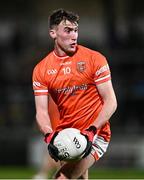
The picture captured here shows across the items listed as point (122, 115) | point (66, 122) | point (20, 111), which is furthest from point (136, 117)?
point (66, 122)

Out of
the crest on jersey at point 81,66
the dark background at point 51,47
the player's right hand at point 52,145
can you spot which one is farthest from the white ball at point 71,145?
the dark background at point 51,47

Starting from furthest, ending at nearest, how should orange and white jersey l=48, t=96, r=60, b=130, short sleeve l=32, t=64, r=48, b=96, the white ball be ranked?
orange and white jersey l=48, t=96, r=60, b=130 < short sleeve l=32, t=64, r=48, b=96 < the white ball

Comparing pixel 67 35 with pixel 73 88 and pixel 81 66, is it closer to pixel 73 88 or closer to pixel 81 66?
pixel 81 66

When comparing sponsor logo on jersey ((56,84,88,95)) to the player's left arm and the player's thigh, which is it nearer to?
the player's left arm

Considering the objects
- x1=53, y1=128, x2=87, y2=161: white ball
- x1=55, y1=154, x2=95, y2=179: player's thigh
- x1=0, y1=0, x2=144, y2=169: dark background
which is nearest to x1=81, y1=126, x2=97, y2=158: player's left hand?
x1=53, y1=128, x2=87, y2=161: white ball

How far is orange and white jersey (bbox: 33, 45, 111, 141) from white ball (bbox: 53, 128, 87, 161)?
Answer: 437 millimetres

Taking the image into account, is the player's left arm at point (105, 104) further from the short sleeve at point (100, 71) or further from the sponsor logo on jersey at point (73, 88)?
the sponsor logo on jersey at point (73, 88)

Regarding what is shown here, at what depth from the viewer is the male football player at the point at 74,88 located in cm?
740

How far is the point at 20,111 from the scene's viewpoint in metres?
15.6

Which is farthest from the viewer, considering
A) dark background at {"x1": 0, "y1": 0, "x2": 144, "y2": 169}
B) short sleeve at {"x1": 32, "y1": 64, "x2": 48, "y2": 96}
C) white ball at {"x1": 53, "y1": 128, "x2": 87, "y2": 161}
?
dark background at {"x1": 0, "y1": 0, "x2": 144, "y2": 169}

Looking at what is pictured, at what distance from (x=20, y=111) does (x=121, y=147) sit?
2.26m

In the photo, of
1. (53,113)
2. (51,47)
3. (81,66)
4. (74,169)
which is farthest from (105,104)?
(51,47)

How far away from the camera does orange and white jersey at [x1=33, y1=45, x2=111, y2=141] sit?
7.45 m

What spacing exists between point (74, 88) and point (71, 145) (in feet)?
2.12
